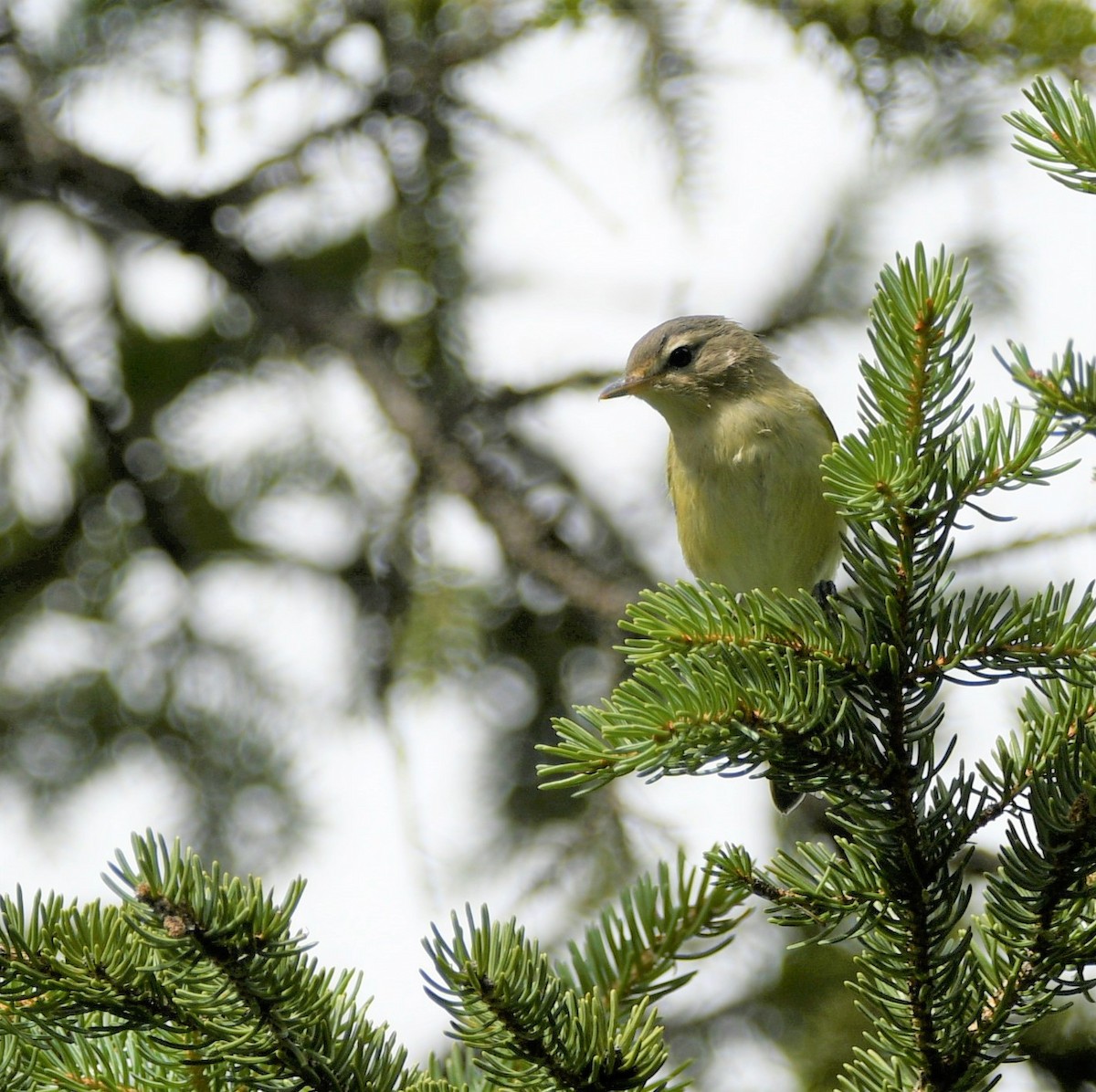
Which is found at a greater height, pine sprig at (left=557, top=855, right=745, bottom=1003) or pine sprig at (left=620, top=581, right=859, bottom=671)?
pine sprig at (left=620, top=581, right=859, bottom=671)

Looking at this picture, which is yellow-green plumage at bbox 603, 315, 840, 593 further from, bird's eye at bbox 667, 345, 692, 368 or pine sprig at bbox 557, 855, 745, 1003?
pine sprig at bbox 557, 855, 745, 1003

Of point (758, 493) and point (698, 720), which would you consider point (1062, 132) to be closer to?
point (698, 720)

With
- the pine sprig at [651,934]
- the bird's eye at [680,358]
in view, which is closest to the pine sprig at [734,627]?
the pine sprig at [651,934]

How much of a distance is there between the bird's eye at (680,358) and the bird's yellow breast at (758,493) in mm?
193

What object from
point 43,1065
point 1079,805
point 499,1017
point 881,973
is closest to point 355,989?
point 499,1017

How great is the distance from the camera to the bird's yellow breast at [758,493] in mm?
3289

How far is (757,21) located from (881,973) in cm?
230

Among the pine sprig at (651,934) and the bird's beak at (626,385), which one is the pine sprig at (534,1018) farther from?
the bird's beak at (626,385)

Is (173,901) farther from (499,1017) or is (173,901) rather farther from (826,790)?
(826,790)

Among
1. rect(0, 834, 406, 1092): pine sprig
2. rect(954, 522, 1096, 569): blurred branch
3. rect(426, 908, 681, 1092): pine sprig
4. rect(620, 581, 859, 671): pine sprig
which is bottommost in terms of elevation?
rect(426, 908, 681, 1092): pine sprig

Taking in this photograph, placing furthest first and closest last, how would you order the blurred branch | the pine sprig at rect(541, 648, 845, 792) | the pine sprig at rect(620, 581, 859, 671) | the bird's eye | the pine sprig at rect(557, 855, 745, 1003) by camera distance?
the bird's eye, the blurred branch, the pine sprig at rect(620, 581, 859, 671), the pine sprig at rect(541, 648, 845, 792), the pine sprig at rect(557, 855, 745, 1003)

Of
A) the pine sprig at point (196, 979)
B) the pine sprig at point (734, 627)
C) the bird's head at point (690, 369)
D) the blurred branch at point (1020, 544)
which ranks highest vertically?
the bird's head at point (690, 369)

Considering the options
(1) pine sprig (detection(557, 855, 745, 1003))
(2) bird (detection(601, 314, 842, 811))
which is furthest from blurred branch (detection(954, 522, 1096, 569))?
(1) pine sprig (detection(557, 855, 745, 1003))

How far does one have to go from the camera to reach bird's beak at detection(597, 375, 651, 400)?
3.67 meters
